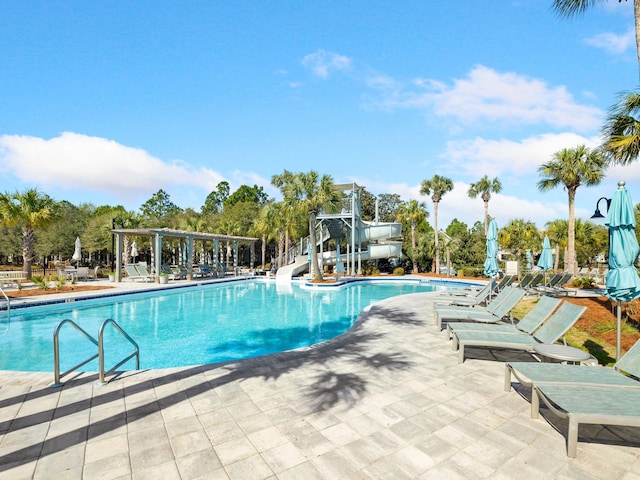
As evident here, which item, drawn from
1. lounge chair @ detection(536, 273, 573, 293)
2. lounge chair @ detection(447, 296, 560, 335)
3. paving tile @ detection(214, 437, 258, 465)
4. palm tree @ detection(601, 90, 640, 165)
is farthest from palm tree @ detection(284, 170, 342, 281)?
paving tile @ detection(214, 437, 258, 465)

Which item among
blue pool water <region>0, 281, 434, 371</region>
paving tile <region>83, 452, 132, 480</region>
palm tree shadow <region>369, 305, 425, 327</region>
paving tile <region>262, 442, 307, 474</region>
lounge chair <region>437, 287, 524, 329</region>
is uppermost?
lounge chair <region>437, 287, 524, 329</region>

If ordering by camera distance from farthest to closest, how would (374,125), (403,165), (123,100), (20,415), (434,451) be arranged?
(403,165) < (374,125) < (123,100) < (20,415) < (434,451)

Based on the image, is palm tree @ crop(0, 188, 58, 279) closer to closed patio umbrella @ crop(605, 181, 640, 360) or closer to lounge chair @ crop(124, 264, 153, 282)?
lounge chair @ crop(124, 264, 153, 282)

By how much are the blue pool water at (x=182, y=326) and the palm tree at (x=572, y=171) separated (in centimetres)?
1169

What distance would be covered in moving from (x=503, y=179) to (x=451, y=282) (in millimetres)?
13600

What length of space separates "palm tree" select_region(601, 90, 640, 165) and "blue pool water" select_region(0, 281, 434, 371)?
29.3ft

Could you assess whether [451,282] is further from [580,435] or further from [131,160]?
[131,160]

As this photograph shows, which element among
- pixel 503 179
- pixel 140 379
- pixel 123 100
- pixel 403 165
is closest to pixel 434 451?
pixel 140 379

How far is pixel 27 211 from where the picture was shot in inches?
774

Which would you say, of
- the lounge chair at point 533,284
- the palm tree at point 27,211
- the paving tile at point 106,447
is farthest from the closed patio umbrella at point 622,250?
the palm tree at point 27,211

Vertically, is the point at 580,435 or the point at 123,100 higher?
the point at 123,100

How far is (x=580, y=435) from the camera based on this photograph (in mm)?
3291

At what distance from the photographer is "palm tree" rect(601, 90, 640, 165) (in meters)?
8.57

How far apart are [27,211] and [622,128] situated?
1110 inches
